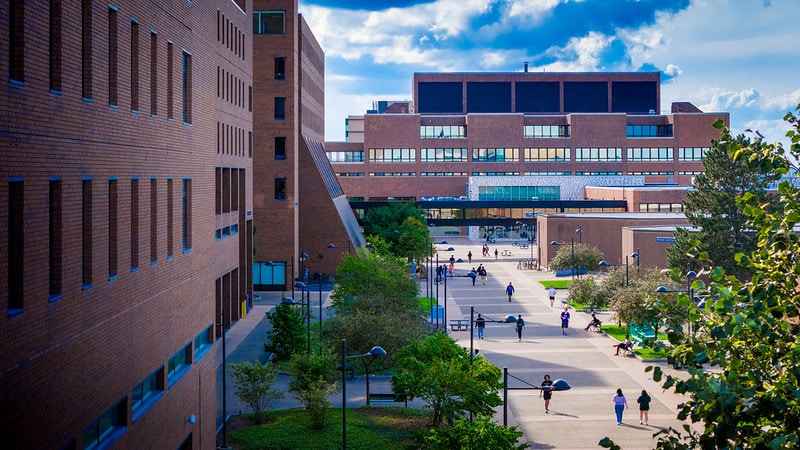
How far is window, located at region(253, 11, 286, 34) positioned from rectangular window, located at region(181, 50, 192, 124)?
142 feet

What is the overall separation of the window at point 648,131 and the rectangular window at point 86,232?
114m

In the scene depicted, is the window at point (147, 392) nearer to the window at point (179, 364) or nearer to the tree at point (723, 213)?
the window at point (179, 364)

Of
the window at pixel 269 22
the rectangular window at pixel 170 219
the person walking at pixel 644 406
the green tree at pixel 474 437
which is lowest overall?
the person walking at pixel 644 406

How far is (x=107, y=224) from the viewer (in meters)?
17.7

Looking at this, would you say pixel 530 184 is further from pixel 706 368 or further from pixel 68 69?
pixel 68 69

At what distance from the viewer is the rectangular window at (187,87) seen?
2412 centimetres

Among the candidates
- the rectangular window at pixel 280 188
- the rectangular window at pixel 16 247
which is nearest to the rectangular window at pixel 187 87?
the rectangular window at pixel 16 247

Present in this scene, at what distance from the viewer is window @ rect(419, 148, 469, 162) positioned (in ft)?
409

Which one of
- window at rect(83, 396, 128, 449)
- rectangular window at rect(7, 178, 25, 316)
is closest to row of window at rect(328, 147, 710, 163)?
window at rect(83, 396, 128, 449)

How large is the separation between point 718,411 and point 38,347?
9644 mm

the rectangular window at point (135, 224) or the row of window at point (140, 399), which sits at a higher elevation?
the rectangular window at point (135, 224)

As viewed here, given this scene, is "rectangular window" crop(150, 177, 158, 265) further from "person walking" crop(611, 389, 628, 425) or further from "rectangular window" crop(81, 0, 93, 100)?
"person walking" crop(611, 389, 628, 425)

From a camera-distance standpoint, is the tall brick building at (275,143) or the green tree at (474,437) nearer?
the green tree at (474,437)

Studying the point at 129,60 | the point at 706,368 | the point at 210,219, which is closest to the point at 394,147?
the point at 706,368
